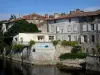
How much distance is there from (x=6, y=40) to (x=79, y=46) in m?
26.1

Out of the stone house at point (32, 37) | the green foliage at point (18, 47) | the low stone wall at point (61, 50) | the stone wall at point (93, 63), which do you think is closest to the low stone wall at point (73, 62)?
the low stone wall at point (61, 50)

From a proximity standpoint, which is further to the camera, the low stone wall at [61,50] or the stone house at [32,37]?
the stone house at [32,37]

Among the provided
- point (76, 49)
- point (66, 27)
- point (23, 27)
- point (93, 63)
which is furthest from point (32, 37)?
point (93, 63)

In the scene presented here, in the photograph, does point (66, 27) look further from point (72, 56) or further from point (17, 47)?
point (17, 47)

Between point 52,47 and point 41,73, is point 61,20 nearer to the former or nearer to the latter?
point 52,47

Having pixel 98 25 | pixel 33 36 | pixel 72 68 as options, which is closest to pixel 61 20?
pixel 33 36

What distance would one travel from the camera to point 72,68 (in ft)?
153

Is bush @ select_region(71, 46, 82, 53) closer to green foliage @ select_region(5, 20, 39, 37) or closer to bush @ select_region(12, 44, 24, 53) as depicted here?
bush @ select_region(12, 44, 24, 53)

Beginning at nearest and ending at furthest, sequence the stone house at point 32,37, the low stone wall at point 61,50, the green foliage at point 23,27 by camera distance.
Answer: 1. the low stone wall at point 61,50
2. the stone house at point 32,37
3. the green foliage at point 23,27

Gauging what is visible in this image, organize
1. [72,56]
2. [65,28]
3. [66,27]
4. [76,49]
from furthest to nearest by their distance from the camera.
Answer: [65,28]
[66,27]
[76,49]
[72,56]

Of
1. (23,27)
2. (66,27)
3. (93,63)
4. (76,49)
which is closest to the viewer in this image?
(93,63)

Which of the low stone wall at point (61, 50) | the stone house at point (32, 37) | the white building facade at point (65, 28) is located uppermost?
the white building facade at point (65, 28)

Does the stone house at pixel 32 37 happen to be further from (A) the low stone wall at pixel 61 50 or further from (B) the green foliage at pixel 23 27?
(A) the low stone wall at pixel 61 50

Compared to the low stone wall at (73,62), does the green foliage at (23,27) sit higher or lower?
higher
